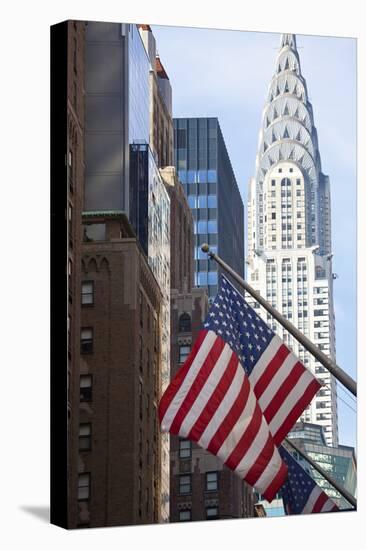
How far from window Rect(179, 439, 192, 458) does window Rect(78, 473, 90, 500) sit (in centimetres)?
288

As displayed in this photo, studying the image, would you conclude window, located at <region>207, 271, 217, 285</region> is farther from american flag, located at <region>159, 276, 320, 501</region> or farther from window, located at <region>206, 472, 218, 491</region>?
window, located at <region>206, 472, 218, 491</region>

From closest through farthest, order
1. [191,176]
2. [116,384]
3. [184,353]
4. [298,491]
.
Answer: [116,384] → [184,353] → [298,491] → [191,176]

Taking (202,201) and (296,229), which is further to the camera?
(296,229)

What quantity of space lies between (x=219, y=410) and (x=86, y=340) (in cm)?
347

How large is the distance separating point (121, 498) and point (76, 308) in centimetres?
457

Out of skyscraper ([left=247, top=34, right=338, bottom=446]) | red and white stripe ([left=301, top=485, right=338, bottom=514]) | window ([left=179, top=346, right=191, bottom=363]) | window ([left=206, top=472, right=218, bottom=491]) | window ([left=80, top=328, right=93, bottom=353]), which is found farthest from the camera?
skyscraper ([left=247, top=34, right=338, bottom=446])

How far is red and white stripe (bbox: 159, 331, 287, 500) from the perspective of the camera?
40.5 metres

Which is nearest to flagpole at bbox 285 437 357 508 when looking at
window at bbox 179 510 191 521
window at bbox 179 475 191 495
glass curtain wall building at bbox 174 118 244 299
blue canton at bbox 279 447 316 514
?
blue canton at bbox 279 447 316 514

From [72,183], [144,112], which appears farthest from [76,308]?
[144,112]

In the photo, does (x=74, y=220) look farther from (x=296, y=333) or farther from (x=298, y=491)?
(x=298, y=491)

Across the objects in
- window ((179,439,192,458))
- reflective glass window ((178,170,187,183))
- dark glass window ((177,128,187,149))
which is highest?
dark glass window ((177,128,187,149))

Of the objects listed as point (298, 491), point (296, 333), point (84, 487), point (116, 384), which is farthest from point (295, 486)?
point (84, 487)

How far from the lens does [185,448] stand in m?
42.0

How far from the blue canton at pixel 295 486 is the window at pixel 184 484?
226cm
